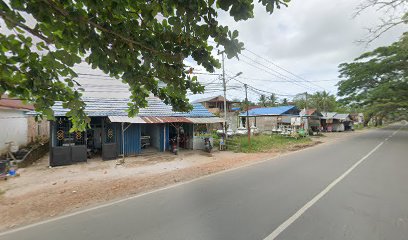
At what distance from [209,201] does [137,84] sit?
11.7 feet

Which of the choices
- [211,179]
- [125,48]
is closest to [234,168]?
[211,179]

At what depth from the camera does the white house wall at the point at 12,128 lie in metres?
14.7

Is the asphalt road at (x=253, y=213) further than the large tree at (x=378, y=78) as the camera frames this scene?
No

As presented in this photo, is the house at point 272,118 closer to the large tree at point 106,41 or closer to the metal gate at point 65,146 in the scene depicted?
the metal gate at point 65,146

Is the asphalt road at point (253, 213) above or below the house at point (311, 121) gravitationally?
below

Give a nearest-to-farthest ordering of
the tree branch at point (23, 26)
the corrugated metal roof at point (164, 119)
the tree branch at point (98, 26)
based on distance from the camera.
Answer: the tree branch at point (23, 26) < the tree branch at point (98, 26) < the corrugated metal roof at point (164, 119)

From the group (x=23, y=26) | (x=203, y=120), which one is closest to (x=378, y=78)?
(x=203, y=120)

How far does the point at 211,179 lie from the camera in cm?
842

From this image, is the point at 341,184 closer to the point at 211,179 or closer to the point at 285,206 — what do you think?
the point at 285,206

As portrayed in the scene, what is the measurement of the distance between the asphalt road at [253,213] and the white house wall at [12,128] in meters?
13.3

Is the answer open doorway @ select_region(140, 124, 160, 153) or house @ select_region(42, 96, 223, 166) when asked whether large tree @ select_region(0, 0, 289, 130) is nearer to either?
house @ select_region(42, 96, 223, 166)

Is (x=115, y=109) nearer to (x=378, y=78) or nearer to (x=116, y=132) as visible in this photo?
(x=116, y=132)

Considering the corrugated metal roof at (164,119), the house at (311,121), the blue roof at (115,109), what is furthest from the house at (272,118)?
the corrugated metal roof at (164,119)

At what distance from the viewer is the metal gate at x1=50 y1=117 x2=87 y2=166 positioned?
39.8 feet
